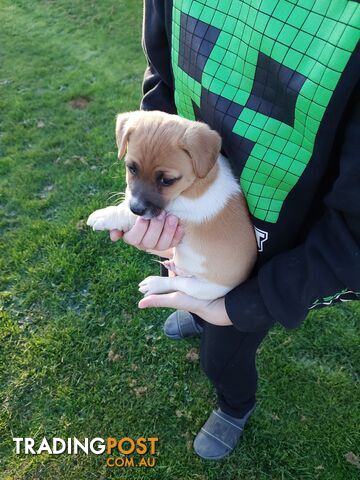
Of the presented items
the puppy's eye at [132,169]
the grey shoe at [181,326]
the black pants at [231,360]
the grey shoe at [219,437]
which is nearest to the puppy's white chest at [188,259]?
the black pants at [231,360]

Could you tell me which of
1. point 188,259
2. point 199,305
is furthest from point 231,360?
point 188,259

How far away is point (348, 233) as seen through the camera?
4.84ft

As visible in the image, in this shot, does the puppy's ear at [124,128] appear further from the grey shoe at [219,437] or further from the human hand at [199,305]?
the grey shoe at [219,437]

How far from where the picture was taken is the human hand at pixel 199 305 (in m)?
2.05

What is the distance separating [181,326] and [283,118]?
7.15 ft

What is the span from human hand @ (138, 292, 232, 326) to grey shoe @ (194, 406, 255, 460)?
996 millimetres

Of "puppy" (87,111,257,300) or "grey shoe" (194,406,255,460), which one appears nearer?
"puppy" (87,111,257,300)

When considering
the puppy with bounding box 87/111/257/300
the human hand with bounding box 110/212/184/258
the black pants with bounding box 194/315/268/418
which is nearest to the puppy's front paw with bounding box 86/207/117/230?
the puppy with bounding box 87/111/257/300

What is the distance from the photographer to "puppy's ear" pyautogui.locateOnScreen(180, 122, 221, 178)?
1710 mm

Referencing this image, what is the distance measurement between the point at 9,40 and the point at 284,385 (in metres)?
7.39

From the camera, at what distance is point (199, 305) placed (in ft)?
7.16

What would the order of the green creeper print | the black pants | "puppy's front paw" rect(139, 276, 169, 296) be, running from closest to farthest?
the green creeper print → the black pants → "puppy's front paw" rect(139, 276, 169, 296)

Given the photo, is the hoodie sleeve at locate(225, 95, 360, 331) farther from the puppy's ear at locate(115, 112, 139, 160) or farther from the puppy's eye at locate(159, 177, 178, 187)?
the puppy's ear at locate(115, 112, 139, 160)

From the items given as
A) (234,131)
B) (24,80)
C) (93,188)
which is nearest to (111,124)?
(93,188)
